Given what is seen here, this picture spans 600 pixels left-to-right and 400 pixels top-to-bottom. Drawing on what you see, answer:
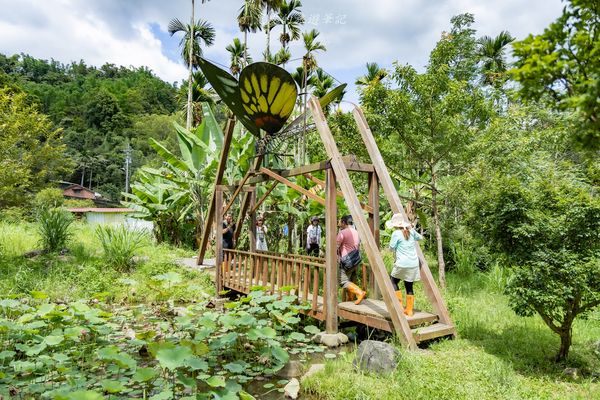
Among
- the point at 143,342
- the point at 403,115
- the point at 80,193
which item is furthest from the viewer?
the point at 80,193

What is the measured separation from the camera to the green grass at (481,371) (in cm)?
333

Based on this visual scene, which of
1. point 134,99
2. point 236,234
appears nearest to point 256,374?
point 236,234

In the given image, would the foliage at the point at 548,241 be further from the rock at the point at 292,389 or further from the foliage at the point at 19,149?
the foliage at the point at 19,149

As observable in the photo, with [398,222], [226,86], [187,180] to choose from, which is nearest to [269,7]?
[187,180]

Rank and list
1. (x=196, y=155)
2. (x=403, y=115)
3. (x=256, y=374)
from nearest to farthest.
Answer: (x=256, y=374)
(x=403, y=115)
(x=196, y=155)

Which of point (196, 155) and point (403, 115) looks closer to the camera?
point (403, 115)

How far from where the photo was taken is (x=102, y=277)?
8344 mm

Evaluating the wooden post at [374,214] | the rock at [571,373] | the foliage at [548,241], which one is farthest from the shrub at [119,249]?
the rock at [571,373]

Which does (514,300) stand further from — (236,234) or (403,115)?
(236,234)

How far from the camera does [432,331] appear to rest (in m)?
4.58

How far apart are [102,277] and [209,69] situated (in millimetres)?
4982

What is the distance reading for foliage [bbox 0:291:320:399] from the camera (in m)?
3.31

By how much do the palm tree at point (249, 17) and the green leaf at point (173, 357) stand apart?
17.6m

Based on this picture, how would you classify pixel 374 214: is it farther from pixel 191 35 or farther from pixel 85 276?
pixel 191 35
